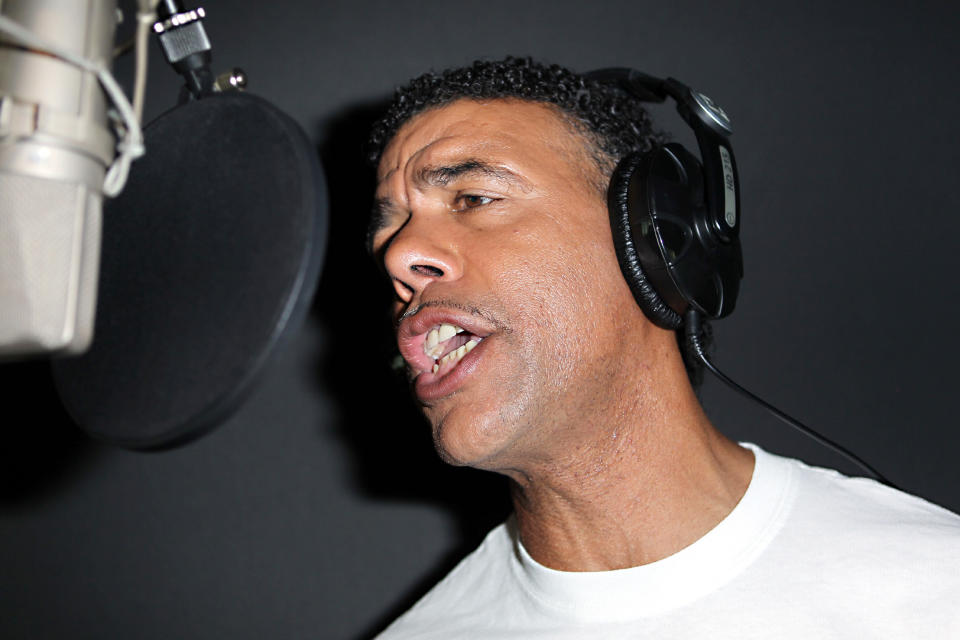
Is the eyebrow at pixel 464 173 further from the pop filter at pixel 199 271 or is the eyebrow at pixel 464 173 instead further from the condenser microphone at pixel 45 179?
the condenser microphone at pixel 45 179

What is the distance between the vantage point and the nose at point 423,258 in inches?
43.8

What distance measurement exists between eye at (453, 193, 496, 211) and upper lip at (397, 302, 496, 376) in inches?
7.1

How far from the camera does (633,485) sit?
116 centimetres

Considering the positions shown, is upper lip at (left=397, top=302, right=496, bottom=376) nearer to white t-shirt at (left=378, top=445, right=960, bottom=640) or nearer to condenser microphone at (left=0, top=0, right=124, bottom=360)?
white t-shirt at (left=378, top=445, right=960, bottom=640)

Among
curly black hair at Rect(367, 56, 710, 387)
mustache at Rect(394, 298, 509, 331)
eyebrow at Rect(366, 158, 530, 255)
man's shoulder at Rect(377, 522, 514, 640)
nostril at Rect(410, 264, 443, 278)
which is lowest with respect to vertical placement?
man's shoulder at Rect(377, 522, 514, 640)

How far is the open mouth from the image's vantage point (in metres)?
1.14

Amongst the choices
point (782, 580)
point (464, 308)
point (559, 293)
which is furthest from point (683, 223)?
point (782, 580)

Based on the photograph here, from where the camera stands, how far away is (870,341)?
1.67 meters

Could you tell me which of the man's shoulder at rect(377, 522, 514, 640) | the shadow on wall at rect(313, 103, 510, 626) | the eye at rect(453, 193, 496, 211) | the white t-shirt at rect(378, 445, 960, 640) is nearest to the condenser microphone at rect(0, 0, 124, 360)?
the eye at rect(453, 193, 496, 211)

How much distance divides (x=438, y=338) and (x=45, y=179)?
0.78m

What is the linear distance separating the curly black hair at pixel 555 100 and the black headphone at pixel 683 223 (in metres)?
0.14

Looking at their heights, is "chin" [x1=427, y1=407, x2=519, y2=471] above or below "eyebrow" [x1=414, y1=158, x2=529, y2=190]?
below

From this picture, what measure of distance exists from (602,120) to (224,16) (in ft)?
2.68

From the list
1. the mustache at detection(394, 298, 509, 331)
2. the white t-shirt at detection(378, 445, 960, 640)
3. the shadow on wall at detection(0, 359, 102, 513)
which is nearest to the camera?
the white t-shirt at detection(378, 445, 960, 640)
